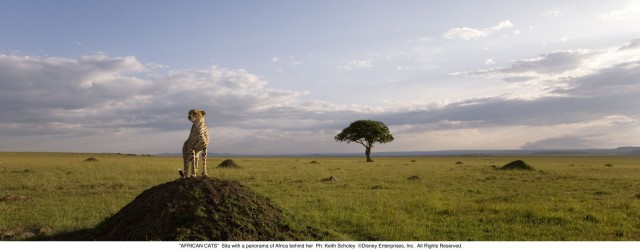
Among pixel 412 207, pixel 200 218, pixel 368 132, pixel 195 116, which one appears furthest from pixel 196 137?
pixel 368 132

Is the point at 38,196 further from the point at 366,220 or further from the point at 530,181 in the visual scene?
the point at 530,181

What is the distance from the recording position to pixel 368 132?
70.9 metres

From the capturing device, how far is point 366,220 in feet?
42.6

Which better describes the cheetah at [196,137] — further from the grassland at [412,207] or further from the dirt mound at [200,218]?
the grassland at [412,207]

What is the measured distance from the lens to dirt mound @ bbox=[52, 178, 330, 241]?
9.11m

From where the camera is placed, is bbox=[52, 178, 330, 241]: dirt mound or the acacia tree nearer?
bbox=[52, 178, 330, 241]: dirt mound

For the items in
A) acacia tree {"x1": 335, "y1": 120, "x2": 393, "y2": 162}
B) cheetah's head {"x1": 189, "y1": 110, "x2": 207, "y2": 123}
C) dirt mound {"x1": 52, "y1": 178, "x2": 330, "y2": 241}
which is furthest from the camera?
acacia tree {"x1": 335, "y1": 120, "x2": 393, "y2": 162}

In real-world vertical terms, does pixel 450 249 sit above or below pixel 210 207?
below

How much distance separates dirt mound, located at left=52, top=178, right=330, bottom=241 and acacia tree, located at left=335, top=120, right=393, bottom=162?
60.5 m

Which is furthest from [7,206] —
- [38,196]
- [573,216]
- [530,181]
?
[530,181]

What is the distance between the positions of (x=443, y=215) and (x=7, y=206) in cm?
1362

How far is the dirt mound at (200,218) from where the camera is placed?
911 cm

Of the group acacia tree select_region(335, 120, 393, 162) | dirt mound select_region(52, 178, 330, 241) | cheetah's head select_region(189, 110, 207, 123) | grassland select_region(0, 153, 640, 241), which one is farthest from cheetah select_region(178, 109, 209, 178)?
acacia tree select_region(335, 120, 393, 162)

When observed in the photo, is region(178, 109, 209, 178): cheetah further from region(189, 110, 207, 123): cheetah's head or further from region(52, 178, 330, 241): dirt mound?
region(52, 178, 330, 241): dirt mound
